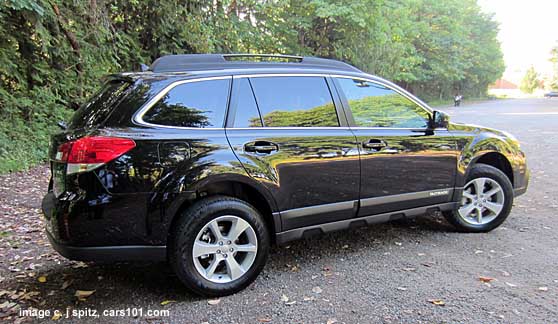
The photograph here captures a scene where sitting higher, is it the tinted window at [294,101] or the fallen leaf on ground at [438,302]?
the tinted window at [294,101]

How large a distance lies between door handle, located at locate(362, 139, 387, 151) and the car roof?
2.37 ft

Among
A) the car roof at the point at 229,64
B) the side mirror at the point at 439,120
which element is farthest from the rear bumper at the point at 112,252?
the side mirror at the point at 439,120

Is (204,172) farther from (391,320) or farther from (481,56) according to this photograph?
(481,56)

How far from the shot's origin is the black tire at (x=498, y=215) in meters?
4.38

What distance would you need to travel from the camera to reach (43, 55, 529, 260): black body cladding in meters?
2.76

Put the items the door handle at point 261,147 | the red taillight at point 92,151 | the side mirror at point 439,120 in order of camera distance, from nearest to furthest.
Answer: the red taillight at point 92,151
the door handle at point 261,147
the side mirror at point 439,120

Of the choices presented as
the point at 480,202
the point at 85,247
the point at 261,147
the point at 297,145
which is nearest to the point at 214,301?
the point at 85,247

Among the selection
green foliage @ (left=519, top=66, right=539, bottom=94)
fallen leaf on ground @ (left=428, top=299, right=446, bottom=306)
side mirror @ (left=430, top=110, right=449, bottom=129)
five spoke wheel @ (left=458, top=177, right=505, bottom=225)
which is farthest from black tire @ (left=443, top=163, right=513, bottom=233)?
green foliage @ (left=519, top=66, right=539, bottom=94)

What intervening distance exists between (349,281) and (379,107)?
5.39 ft

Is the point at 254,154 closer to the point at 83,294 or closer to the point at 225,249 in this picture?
the point at 225,249

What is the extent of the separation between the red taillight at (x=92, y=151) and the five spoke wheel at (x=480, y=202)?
347cm

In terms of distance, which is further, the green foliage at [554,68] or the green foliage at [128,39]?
the green foliage at [554,68]

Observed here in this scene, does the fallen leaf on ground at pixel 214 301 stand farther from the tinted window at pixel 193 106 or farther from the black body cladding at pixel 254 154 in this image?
the tinted window at pixel 193 106

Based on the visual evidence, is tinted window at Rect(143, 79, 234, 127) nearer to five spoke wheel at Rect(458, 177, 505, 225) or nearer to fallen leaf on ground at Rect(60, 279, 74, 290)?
fallen leaf on ground at Rect(60, 279, 74, 290)
